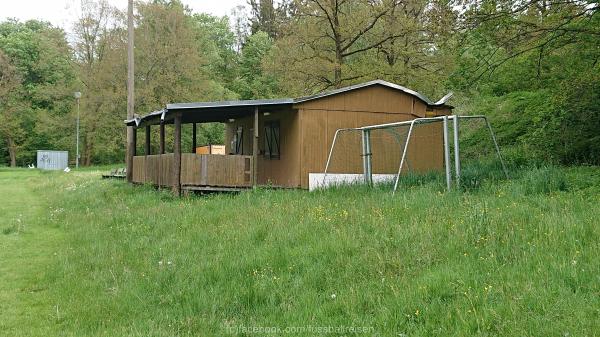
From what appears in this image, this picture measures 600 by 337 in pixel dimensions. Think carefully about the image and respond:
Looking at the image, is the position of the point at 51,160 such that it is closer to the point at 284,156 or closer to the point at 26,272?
the point at 284,156

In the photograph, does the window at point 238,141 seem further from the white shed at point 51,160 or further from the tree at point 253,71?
the white shed at point 51,160

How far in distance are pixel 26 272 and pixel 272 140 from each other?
10682mm

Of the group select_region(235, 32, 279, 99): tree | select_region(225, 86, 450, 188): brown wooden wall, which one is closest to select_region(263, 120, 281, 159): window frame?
select_region(225, 86, 450, 188): brown wooden wall

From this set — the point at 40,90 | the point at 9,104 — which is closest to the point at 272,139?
the point at 40,90

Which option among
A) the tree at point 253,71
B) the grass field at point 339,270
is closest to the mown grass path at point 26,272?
the grass field at point 339,270

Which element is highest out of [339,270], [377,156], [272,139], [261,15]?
[261,15]

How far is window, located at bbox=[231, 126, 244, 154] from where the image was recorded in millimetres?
20500

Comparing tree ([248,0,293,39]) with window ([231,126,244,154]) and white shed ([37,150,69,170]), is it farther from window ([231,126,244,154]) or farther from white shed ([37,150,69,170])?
window ([231,126,244,154])

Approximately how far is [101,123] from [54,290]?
38954mm

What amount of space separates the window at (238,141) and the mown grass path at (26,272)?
8011 millimetres

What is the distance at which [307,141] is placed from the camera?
15.1 metres

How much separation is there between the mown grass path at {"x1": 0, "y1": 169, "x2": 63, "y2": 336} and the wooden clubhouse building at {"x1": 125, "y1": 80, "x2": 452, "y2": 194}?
3.99 m

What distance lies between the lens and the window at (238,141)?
20500 millimetres

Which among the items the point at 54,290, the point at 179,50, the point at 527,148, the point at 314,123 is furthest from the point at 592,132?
the point at 179,50
